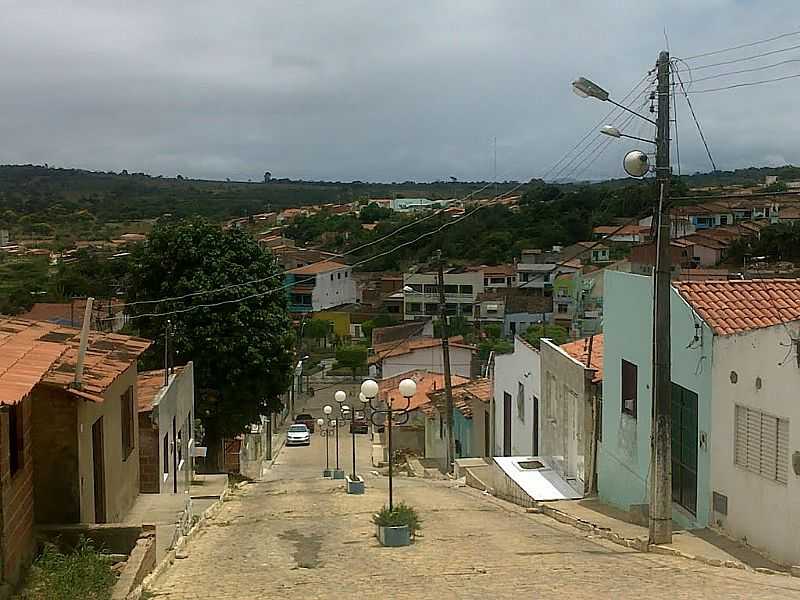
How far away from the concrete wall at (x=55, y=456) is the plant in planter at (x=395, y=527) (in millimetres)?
4138

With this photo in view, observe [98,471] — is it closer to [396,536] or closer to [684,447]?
[396,536]

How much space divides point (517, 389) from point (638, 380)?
9629mm

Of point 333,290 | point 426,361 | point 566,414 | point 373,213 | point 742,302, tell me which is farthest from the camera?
point 373,213

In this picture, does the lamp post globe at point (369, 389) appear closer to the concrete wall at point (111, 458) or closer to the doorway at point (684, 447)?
the concrete wall at point (111, 458)

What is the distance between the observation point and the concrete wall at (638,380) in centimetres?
1499

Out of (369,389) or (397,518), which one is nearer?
(397,518)

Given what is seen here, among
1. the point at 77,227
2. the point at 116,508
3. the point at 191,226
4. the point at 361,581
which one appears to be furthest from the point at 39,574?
the point at 77,227

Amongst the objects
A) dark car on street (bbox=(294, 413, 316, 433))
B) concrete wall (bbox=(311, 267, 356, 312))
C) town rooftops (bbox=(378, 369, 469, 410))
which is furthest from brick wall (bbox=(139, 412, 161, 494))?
concrete wall (bbox=(311, 267, 356, 312))

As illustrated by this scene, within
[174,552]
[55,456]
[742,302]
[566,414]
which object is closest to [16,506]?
[55,456]

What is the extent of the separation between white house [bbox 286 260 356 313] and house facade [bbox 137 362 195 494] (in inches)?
1783

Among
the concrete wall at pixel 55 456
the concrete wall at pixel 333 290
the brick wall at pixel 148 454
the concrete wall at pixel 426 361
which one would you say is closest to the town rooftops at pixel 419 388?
the concrete wall at pixel 426 361

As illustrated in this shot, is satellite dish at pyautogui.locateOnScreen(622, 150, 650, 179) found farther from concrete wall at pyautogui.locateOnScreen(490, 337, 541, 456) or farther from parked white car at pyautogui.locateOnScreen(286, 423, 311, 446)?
parked white car at pyautogui.locateOnScreen(286, 423, 311, 446)

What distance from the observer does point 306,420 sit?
5681cm

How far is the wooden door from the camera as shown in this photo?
1287cm
